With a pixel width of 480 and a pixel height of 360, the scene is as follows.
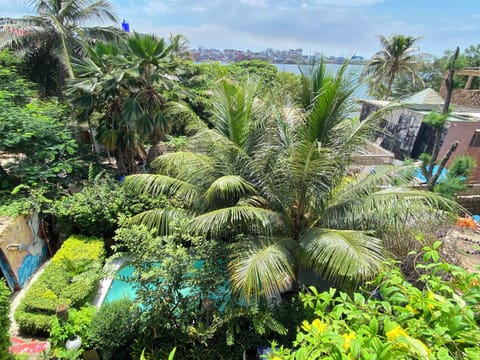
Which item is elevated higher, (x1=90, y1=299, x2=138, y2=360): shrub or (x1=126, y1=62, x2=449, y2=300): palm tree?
(x1=126, y1=62, x2=449, y2=300): palm tree

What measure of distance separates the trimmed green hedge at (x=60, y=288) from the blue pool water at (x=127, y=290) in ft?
1.76

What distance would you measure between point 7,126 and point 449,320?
34.8 ft

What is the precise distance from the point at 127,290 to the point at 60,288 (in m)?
1.79

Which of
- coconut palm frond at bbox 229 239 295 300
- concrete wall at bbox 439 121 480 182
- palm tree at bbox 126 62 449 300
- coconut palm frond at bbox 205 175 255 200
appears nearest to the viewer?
coconut palm frond at bbox 229 239 295 300

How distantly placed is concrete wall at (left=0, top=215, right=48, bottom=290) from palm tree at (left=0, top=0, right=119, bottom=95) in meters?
8.28

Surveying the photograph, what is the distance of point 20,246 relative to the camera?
7.30 metres

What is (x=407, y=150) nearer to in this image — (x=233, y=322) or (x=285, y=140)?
(x=285, y=140)

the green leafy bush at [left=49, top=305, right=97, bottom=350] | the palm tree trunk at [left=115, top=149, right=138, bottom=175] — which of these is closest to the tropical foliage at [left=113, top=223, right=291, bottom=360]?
the green leafy bush at [left=49, top=305, right=97, bottom=350]

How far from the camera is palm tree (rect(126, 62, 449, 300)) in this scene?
4750 millimetres

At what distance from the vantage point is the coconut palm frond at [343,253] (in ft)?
14.0

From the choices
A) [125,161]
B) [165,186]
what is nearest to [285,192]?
[165,186]

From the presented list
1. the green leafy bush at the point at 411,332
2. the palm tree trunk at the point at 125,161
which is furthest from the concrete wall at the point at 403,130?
the green leafy bush at the point at 411,332

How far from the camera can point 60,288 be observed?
257 inches

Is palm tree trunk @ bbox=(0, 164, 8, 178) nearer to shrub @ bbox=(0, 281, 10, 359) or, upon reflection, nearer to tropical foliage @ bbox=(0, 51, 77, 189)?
tropical foliage @ bbox=(0, 51, 77, 189)
